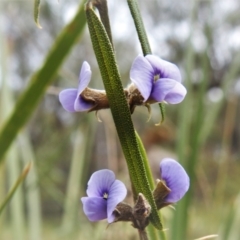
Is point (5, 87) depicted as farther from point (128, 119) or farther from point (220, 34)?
point (220, 34)

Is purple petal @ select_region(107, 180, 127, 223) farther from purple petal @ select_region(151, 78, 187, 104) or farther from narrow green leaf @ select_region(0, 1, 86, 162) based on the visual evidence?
narrow green leaf @ select_region(0, 1, 86, 162)

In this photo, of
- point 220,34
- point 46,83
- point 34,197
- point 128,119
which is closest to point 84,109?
point 128,119

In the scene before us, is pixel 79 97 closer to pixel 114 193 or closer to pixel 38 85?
pixel 114 193

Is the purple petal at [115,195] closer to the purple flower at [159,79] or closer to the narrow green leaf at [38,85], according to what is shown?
the purple flower at [159,79]

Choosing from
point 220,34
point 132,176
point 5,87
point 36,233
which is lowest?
point 132,176

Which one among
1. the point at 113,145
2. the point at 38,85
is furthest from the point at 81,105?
the point at 113,145

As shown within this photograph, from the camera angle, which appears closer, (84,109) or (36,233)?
(84,109)
